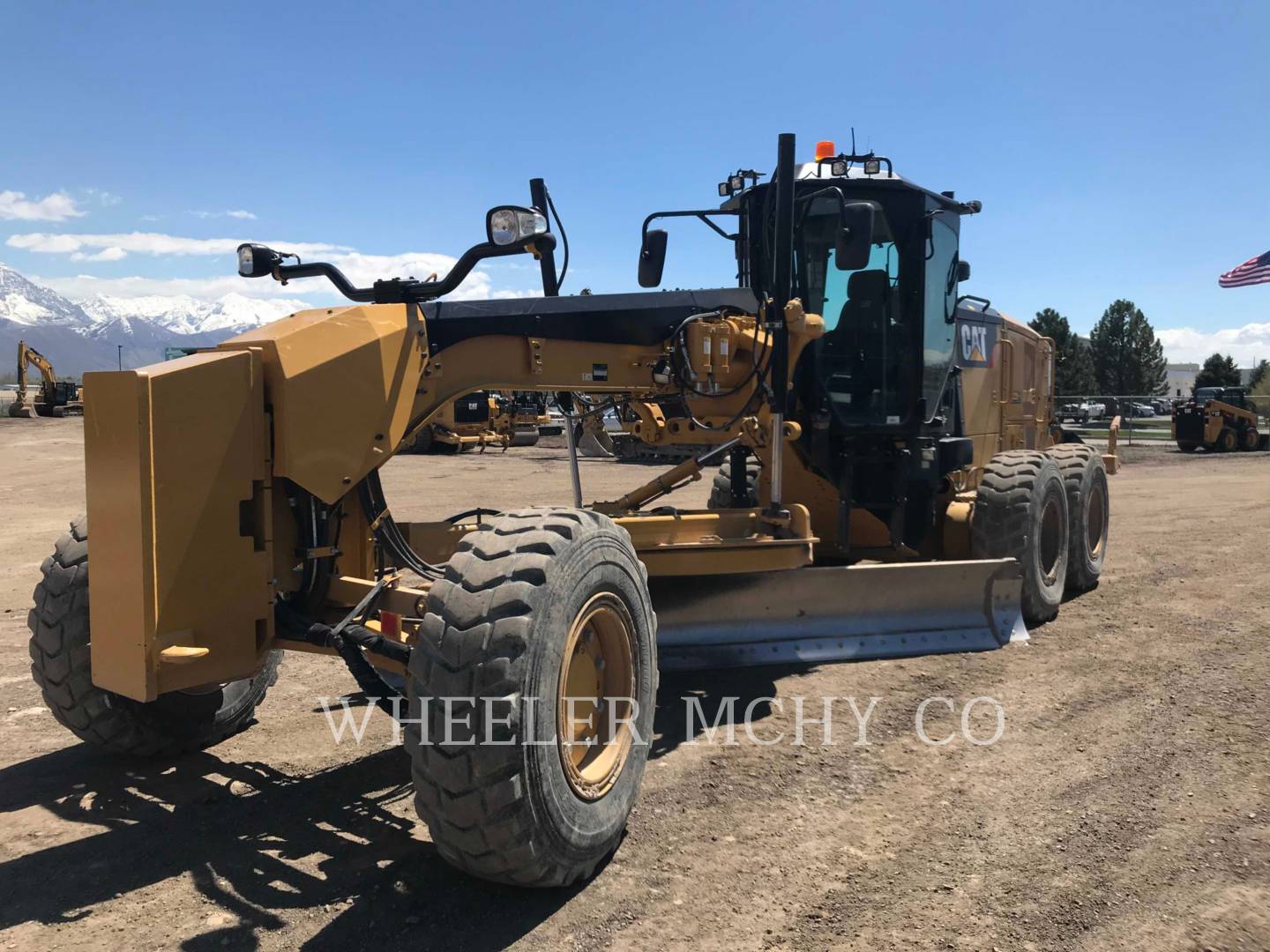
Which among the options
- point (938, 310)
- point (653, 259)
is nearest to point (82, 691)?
point (653, 259)

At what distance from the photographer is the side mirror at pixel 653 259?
5.86 m

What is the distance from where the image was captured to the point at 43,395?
37.2 meters

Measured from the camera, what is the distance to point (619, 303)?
16.2 feet

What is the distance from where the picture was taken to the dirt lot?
3070mm

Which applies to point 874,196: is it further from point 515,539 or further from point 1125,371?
point 1125,371

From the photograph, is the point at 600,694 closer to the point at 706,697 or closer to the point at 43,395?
the point at 706,697

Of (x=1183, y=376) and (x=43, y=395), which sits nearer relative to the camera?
(x=43, y=395)

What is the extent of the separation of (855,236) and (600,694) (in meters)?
2.82

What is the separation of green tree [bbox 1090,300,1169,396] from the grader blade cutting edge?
59369mm

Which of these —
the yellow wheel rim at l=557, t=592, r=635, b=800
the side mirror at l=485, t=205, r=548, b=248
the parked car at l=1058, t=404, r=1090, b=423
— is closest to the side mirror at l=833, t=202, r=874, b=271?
the side mirror at l=485, t=205, r=548, b=248

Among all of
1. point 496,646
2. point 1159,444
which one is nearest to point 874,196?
point 496,646

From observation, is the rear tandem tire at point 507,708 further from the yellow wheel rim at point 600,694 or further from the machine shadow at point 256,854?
the machine shadow at point 256,854

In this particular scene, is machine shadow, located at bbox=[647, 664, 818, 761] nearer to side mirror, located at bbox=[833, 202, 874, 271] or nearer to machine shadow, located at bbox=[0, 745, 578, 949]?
machine shadow, located at bbox=[0, 745, 578, 949]

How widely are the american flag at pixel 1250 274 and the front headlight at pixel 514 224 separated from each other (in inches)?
1679
